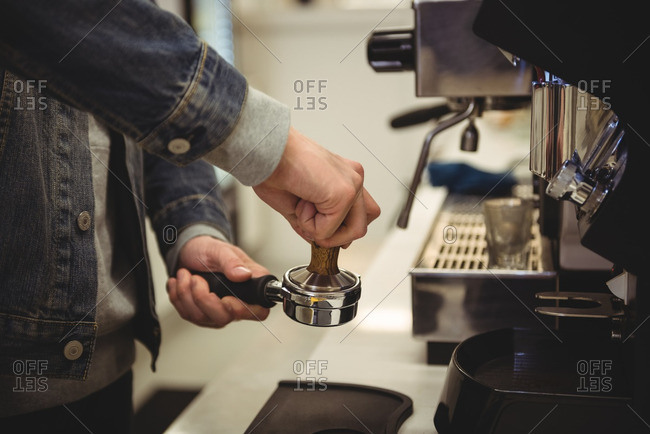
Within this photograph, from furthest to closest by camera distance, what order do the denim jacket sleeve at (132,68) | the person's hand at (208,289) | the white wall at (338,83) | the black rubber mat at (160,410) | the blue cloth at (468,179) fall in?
1. the white wall at (338,83)
2. the black rubber mat at (160,410)
3. the blue cloth at (468,179)
4. the person's hand at (208,289)
5. the denim jacket sleeve at (132,68)

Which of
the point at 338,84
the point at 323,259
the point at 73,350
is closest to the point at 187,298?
the point at 73,350

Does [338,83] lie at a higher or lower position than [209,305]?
higher

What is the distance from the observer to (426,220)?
1798mm

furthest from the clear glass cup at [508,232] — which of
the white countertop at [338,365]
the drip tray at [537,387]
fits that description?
the drip tray at [537,387]

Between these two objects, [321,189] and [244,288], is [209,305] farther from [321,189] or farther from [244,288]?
[321,189]

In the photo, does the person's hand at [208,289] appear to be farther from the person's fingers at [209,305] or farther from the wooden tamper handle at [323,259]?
the wooden tamper handle at [323,259]

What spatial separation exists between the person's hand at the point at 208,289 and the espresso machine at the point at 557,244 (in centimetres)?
24

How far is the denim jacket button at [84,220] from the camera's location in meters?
0.84

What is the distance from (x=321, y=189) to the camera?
25.1 inches

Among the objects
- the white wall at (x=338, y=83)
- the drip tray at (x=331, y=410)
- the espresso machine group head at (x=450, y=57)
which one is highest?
the white wall at (x=338, y=83)

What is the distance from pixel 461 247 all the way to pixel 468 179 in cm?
71

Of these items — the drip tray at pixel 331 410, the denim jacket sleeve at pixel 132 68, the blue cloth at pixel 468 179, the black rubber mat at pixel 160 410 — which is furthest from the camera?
the black rubber mat at pixel 160 410

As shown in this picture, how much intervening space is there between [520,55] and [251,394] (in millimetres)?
572

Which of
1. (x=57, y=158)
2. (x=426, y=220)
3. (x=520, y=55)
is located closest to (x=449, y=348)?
(x=520, y=55)
